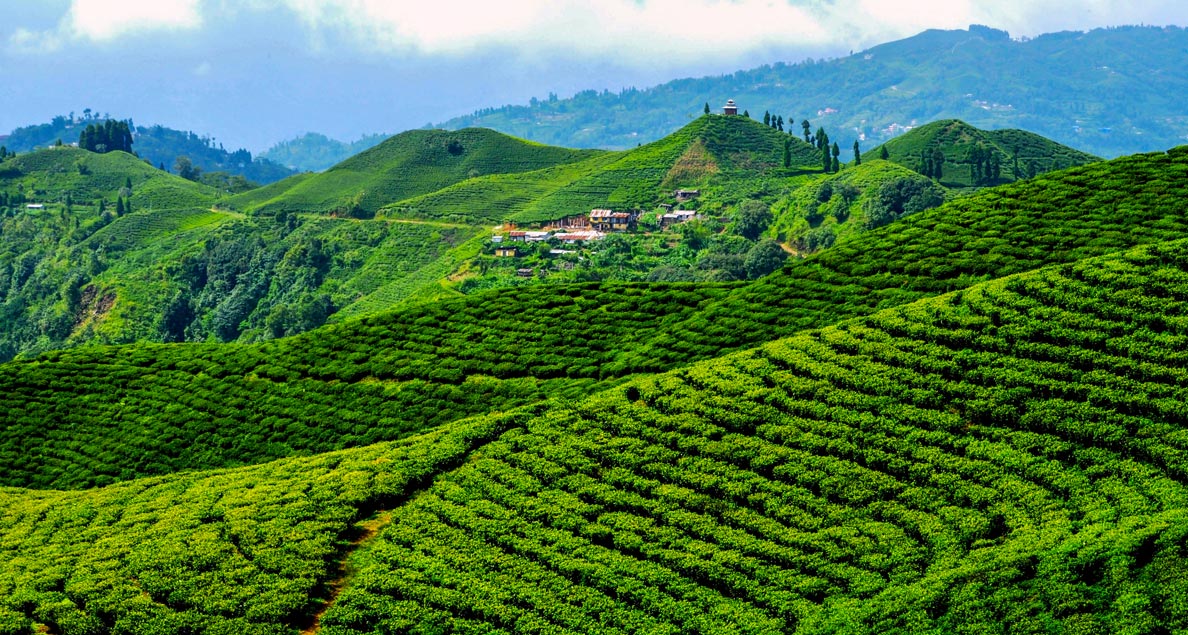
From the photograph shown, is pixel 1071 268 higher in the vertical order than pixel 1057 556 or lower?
higher

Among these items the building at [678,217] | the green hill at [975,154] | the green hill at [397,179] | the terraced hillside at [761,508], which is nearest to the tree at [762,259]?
the building at [678,217]

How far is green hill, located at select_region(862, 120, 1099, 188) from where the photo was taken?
140875 mm

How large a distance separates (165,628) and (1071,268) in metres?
31.3

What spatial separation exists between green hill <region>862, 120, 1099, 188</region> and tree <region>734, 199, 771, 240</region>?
21.3 m

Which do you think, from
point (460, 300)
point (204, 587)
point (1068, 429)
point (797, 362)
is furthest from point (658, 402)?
point (460, 300)

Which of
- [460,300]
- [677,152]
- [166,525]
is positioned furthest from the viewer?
[677,152]

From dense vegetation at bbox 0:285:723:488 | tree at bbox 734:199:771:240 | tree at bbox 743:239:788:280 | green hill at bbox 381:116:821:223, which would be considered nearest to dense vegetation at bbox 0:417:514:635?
dense vegetation at bbox 0:285:723:488

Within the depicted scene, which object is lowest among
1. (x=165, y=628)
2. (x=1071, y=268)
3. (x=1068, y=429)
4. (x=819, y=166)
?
(x=165, y=628)

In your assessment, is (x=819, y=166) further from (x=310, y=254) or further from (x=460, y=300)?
(x=460, y=300)

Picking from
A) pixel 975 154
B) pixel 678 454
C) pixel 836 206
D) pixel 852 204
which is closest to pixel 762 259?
pixel 836 206

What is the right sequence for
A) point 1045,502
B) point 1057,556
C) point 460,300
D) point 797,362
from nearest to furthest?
point 1057,556 < point 1045,502 < point 797,362 < point 460,300

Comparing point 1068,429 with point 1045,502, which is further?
point 1068,429

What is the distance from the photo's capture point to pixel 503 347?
5112 centimetres

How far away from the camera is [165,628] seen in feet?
96.3
